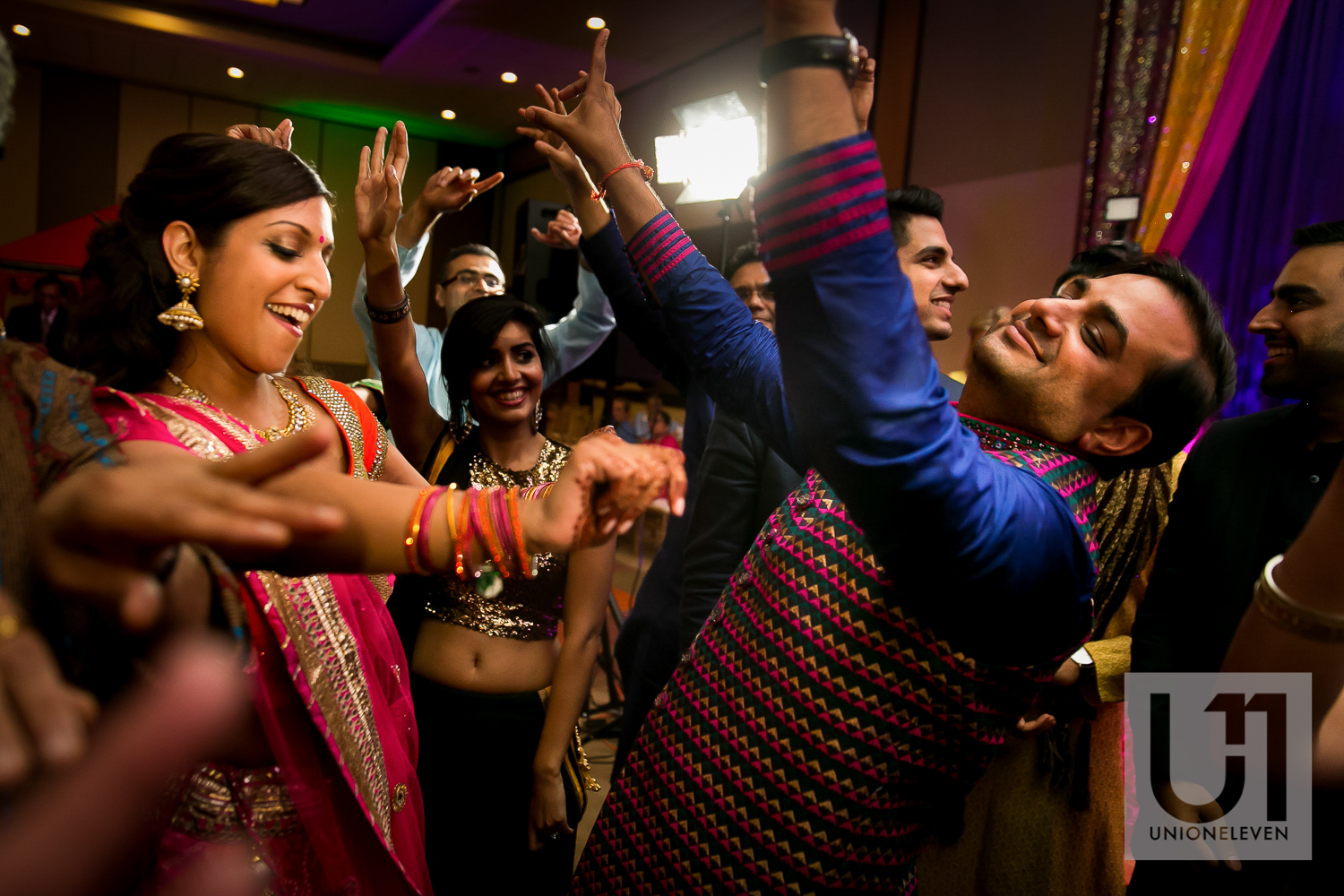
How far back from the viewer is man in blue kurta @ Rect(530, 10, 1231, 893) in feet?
1.74

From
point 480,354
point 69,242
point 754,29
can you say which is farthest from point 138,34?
point 480,354

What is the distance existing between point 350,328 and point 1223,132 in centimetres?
797

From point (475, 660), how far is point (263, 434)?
0.68 m

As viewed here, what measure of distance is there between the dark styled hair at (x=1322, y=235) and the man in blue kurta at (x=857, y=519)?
0.97 meters

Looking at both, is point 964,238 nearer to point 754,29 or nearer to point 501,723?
point 754,29

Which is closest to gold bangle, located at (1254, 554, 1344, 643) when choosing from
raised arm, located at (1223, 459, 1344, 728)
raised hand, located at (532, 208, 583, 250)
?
raised arm, located at (1223, 459, 1344, 728)

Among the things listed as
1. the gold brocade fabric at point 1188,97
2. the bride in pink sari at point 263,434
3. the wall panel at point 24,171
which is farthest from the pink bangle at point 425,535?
the wall panel at point 24,171

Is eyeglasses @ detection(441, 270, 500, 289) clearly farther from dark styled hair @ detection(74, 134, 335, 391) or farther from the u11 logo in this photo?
the u11 logo

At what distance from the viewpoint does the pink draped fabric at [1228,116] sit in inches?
104

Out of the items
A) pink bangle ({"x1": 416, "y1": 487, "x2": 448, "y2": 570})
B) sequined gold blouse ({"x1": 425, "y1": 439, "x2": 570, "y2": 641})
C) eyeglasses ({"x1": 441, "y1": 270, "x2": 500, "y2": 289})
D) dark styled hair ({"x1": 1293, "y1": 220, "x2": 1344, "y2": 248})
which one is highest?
dark styled hair ({"x1": 1293, "y1": 220, "x2": 1344, "y2": 248})

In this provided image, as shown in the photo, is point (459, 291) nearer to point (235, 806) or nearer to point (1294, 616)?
point (235, 806)

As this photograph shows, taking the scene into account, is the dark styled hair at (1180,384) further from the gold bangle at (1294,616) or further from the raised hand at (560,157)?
the raised hand at (560,157)

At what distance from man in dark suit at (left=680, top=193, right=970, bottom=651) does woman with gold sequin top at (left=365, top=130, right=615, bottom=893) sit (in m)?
0.24

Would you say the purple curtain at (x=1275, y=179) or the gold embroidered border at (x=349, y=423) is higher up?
the purple curtain at (x=1275, y=179)
